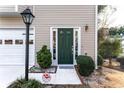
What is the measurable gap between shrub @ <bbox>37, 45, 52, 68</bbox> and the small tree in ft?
16.5

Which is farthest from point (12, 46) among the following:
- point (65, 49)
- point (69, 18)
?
point (69, 18)

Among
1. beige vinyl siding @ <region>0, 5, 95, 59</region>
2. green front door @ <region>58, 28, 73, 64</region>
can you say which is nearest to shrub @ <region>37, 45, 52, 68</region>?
green front door @ <region>58, 28, 73, 64</region>

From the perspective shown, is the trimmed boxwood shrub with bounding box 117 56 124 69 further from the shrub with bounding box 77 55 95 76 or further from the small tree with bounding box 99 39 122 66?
the shrub with bounding box 77 55 95 76

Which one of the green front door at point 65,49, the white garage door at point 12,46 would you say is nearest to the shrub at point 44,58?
the green front door at point 65,49

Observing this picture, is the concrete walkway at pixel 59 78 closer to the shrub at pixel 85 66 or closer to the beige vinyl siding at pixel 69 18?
the shrub at pixel 85 66

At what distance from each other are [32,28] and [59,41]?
5.14ft

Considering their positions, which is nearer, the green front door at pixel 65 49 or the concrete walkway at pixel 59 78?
the concrete walkway at pixel 59 78

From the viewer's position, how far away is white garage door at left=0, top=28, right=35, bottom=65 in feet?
42.5

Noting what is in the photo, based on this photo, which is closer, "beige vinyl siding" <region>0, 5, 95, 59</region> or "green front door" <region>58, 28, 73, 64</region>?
"beige vinyl siding" <region>0, 5, 95, 59</region>

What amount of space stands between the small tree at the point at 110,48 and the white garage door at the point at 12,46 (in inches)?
211

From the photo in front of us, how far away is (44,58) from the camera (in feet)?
37.7

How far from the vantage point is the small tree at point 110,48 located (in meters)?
15.2

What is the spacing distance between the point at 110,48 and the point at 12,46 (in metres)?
6.30

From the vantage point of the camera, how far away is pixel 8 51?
13.1m
